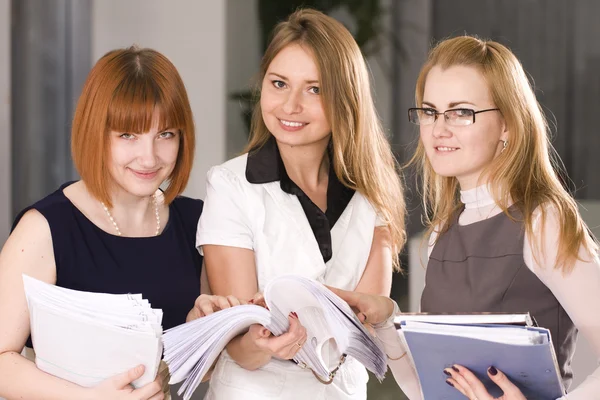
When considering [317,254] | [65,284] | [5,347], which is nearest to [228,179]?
[317,254]

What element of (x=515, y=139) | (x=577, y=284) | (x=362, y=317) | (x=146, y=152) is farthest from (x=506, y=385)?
(x=146, y=152)

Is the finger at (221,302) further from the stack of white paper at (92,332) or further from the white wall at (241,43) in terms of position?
the white wall at (241,43)

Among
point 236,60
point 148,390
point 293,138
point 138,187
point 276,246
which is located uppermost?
point 236,60

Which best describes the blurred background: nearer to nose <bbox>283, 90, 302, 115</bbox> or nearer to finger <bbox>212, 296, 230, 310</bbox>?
nose <bbox>283, 90, 302, 115</bbox>

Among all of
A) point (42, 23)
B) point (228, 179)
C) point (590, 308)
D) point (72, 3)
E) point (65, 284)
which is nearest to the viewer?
point (590, 308)

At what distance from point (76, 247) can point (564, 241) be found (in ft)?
3.19

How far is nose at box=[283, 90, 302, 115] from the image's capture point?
1.70m

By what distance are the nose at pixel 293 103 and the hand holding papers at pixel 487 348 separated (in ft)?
2.07

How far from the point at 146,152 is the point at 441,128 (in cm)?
62

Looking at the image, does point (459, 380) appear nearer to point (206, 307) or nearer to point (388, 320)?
point (388, 320)

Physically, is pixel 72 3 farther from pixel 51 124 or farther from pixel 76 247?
pixel 76 247

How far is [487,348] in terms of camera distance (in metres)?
1.18

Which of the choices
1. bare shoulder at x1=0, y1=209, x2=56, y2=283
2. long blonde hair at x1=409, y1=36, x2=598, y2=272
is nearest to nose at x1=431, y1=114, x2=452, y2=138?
long blonde hair at x1=409, y1=36, x2=598, y2=272

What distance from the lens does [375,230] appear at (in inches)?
72.4
